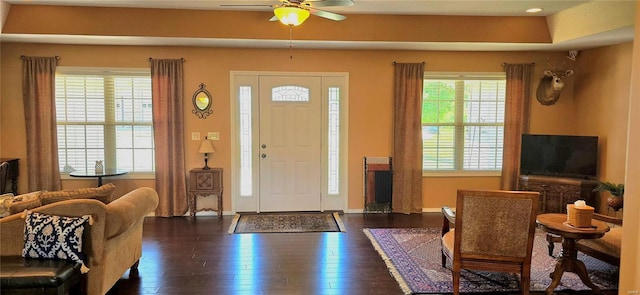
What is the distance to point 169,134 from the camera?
Answer: 5.64 m

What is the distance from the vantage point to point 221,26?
5031 mm

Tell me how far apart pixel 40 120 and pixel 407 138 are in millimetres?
4968

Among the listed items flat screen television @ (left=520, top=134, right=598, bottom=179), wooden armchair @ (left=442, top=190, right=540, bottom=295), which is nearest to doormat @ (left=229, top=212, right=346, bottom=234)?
wooden armchair @ (left=442, top=190, right=540, bottom=295)

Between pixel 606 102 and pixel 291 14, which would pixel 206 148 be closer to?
pixel 291 14

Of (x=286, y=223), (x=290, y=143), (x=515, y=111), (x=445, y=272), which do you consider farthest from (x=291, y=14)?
(x=515, y=111)

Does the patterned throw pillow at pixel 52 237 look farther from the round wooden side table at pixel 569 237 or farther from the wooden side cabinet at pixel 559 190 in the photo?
the wooden side cabinet at pixel 559 190

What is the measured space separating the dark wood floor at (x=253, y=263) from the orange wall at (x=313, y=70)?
1071 mm

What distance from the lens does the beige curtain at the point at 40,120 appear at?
5406 millimetres

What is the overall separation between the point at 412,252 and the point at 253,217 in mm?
2401

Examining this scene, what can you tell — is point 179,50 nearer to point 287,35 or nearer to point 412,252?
point 287,35

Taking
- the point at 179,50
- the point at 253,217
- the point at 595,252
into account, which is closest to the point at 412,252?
the point at 595,252

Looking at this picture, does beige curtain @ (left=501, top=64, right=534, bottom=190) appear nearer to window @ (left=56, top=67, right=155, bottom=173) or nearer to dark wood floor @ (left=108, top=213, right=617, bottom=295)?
dark wood floor @ (left=108, top=213, right=617, bottom=295)

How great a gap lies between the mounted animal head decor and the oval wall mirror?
15.6 ft

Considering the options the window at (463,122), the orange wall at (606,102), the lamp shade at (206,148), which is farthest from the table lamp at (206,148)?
the orange wall at (606,102)
